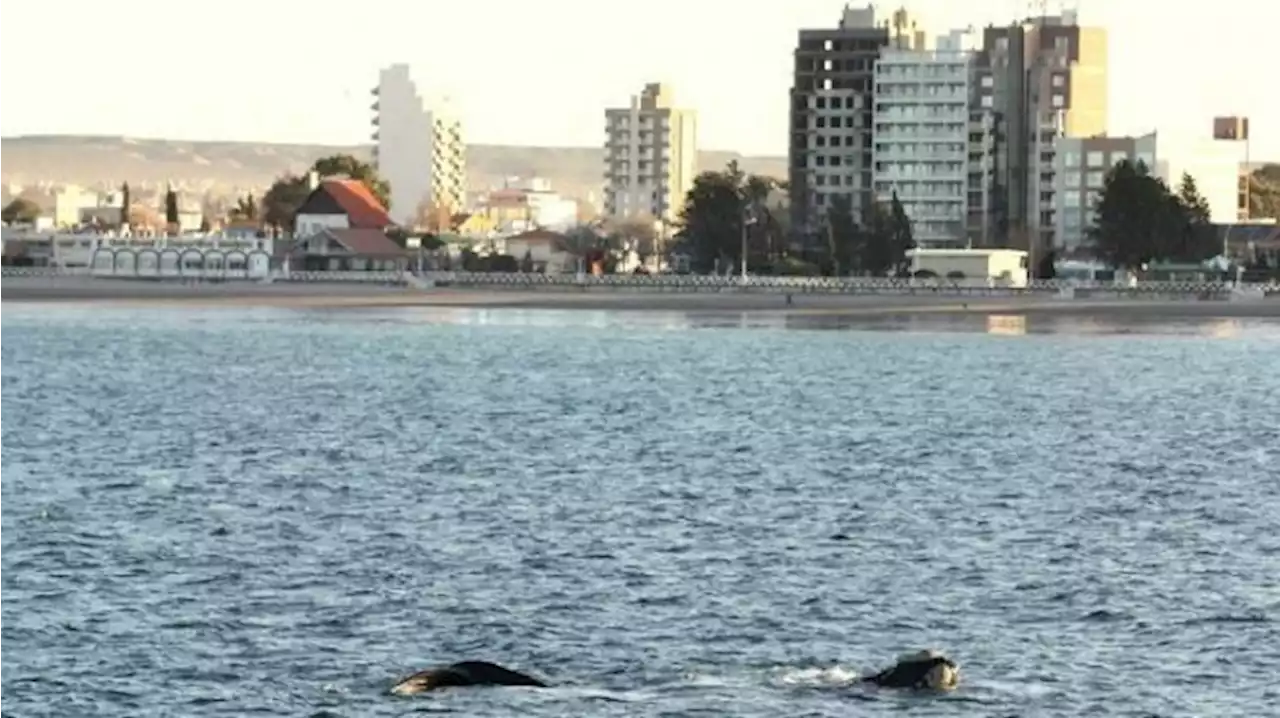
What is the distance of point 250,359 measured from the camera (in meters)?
96.8

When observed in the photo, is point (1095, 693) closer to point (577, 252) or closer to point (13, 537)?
point (13, 537)

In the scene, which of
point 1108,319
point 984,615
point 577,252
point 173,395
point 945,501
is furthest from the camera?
point 577,252

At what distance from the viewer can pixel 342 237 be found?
185125 mm

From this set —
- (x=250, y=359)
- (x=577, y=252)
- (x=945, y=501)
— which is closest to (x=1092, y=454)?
(x=945, y=501)

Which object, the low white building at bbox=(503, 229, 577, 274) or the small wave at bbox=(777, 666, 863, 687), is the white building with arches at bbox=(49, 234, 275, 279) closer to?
the low white building at bbox=(503, 229, 577, 274)

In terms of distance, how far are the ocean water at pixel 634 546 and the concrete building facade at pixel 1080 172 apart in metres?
112

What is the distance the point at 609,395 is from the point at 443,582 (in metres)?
41.9

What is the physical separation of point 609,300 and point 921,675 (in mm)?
125441

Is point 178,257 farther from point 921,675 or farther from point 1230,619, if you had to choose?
point 921,675

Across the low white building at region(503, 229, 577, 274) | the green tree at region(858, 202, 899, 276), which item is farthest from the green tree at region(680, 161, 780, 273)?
the low white building at region(503, 229, 577, 274)

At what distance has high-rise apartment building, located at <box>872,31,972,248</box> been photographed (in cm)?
19650

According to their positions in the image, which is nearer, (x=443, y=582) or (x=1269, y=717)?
(x=1269, y=717)

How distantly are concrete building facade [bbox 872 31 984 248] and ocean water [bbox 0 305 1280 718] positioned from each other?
376 feet

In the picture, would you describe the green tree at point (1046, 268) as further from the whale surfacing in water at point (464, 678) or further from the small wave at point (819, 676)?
the whale surfacing in water at point (464, 678)
